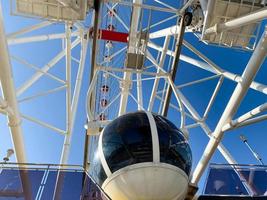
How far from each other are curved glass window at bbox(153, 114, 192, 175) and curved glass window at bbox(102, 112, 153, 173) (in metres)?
0.42

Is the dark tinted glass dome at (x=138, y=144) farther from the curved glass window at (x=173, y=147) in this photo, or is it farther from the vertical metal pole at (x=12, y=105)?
the vertical metal pole at (x=12, y=105)

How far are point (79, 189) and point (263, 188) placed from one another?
6280 millimetres

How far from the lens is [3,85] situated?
1540cm

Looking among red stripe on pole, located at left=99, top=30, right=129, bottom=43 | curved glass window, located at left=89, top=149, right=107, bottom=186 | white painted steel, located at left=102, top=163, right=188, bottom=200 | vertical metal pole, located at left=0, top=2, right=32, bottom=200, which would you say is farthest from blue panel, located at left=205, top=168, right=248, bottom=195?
red stripe on pole, located at left=99, top=30, right=129, bottom=43

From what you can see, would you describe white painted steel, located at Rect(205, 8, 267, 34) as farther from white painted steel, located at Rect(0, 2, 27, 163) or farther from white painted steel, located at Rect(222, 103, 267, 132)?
white painted steel, located at Rect(0, 2, 27, 163)

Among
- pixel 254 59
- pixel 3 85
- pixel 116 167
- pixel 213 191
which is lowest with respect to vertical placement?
pixel 213 191

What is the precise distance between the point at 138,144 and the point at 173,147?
3.77 ft

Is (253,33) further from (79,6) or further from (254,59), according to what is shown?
(79,6)

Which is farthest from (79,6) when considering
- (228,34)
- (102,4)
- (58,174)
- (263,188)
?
(263,188)

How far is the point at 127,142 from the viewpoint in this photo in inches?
504

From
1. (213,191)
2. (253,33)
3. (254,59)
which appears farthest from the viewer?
(253,33)

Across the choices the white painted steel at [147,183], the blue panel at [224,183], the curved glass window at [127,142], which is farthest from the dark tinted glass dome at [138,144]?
the blue panel at [224,183]

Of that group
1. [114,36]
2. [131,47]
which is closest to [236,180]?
[131,47]

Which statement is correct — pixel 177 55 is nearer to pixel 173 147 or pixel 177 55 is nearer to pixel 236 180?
pixel 236 180
